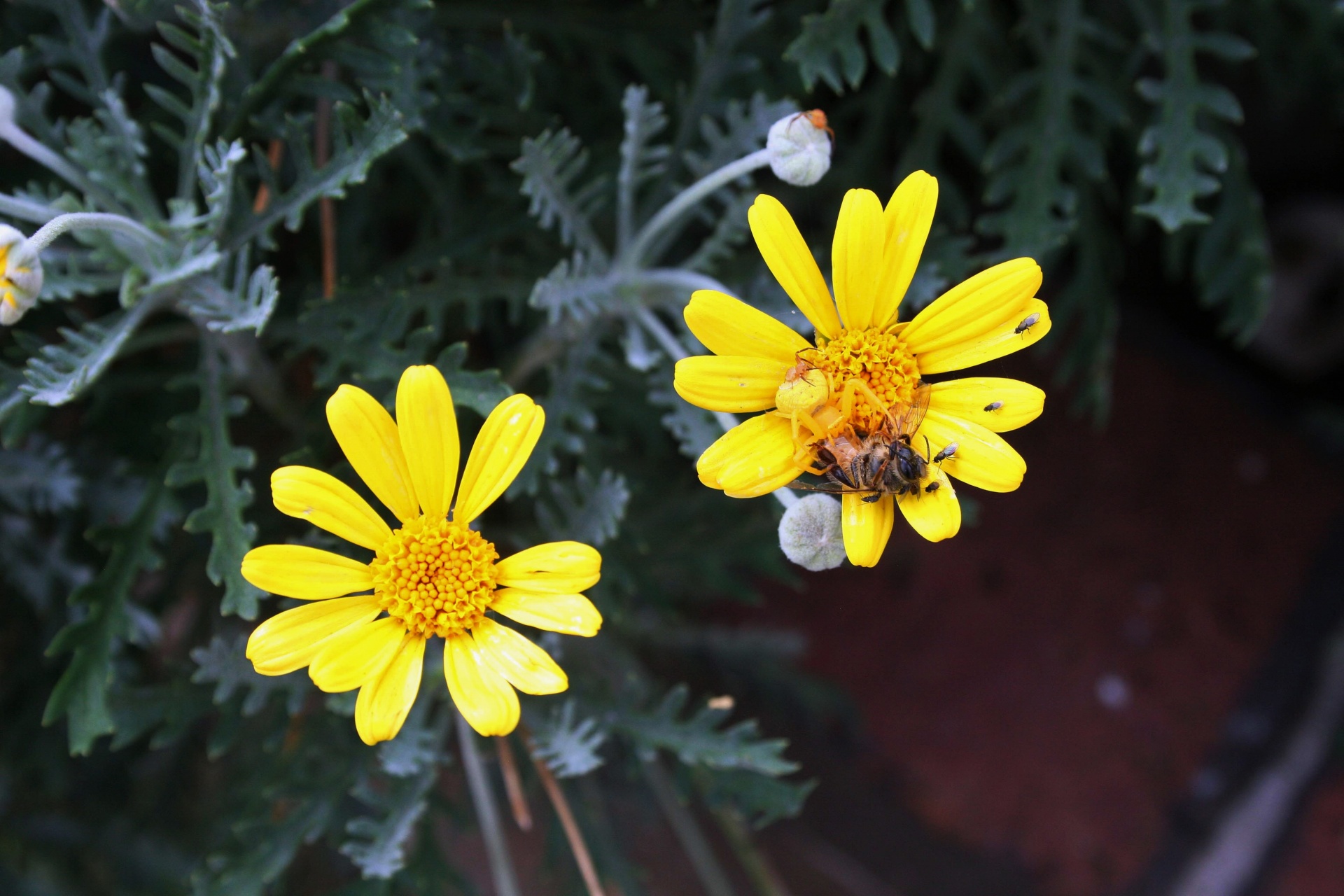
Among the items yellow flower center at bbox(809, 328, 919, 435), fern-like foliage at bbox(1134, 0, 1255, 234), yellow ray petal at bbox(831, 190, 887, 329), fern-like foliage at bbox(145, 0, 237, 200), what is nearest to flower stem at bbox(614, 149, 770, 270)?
yellow ray petal at bbox(831, 190, 887, 329)

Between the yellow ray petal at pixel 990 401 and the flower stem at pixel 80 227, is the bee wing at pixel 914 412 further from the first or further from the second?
the flower stem at pixel 80 227

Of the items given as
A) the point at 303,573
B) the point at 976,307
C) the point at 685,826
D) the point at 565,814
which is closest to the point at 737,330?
the point at 976,307

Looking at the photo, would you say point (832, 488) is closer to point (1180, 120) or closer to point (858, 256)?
point (858, 256)

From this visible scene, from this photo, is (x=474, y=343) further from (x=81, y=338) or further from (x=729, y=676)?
(x=729, y=676)

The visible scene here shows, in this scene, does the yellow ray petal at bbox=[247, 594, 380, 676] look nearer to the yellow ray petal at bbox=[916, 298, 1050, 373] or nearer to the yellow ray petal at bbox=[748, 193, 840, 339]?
the yellow ray petal at bbox=[748, 193, 840, 339]

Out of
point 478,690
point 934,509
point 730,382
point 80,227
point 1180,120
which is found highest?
point 80,227

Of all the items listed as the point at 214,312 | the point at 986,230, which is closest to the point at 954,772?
the point at 986,230
